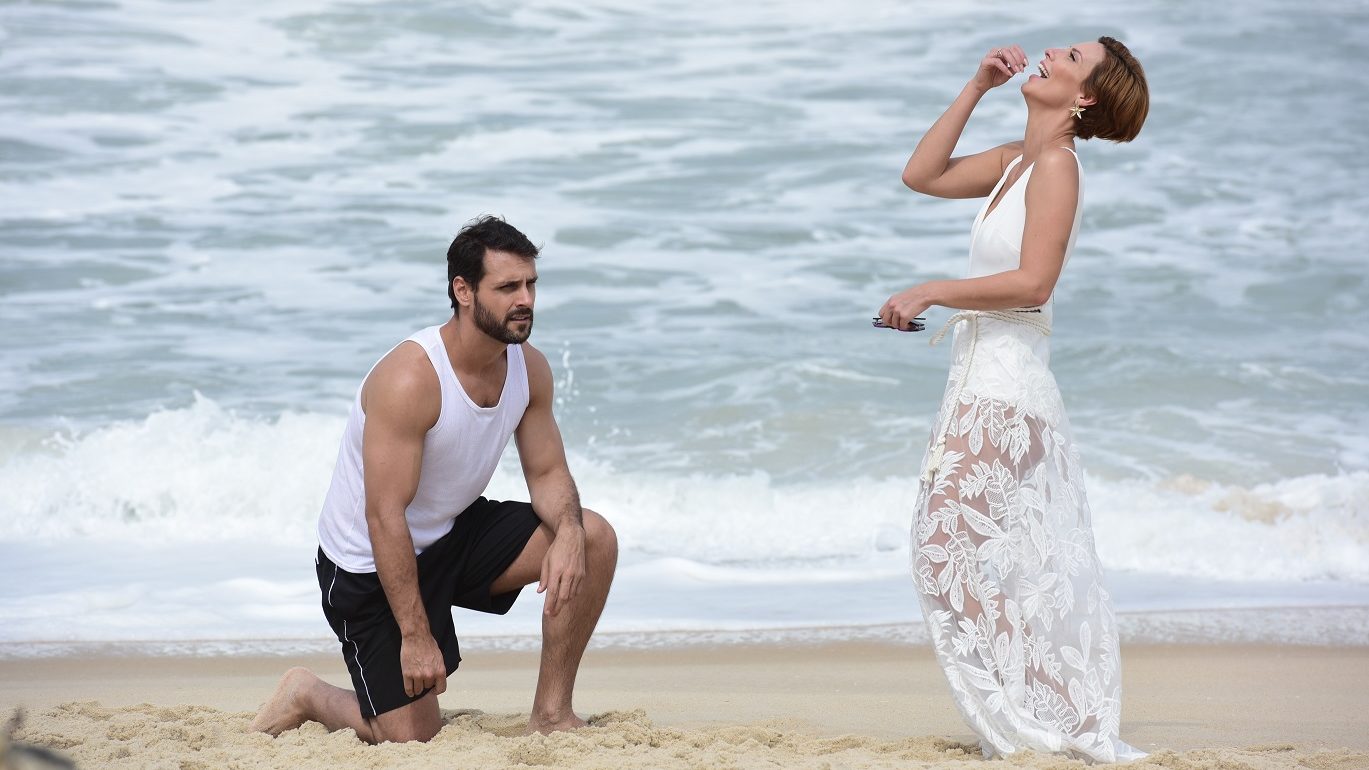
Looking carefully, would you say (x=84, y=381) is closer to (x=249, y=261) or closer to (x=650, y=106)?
(x=249, y=261)

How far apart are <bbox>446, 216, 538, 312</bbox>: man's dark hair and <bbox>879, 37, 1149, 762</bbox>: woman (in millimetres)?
1119

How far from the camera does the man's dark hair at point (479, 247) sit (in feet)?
12.0

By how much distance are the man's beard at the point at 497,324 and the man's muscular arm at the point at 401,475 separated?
170 mm

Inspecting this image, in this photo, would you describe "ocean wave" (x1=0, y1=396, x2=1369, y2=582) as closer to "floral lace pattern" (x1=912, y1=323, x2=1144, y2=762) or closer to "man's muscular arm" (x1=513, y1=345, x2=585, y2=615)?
"man's muscular arm" (x1=513, y1=345, x2=585, y2=615)

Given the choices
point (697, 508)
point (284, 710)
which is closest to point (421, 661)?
point (284, 710)

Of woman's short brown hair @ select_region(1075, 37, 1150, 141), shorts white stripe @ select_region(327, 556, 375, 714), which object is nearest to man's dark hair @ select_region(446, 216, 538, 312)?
shorts white stripe @ select_region(327, 556, 375, 714)

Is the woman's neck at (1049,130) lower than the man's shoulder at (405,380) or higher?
higher

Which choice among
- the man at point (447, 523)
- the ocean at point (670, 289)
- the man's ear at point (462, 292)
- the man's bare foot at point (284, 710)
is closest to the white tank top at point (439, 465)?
the man at point (447, 523)

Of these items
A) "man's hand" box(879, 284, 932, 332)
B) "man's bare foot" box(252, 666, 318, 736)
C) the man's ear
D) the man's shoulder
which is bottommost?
"man's bare foot" box(252, 666, 318, 736)

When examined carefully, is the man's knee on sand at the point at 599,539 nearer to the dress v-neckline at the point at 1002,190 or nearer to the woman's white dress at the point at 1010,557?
the woman's white dress at the point at 1010,557

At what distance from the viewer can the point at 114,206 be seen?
1236 cm

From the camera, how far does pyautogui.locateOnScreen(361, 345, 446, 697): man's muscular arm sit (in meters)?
3.57

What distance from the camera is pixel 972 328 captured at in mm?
3525

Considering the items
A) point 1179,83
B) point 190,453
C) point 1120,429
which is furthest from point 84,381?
point 1179,83
